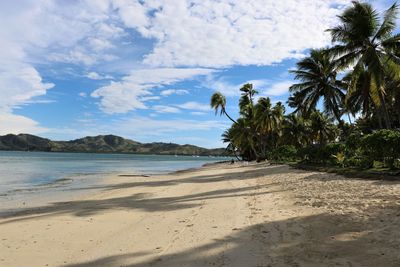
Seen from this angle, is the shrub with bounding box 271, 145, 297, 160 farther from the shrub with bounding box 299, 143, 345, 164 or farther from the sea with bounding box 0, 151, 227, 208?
the sea with bounding box 0, 151, 227, 208

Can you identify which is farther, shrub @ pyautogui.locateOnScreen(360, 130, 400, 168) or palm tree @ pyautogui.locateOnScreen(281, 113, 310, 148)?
palm tree @ pyautogui.locateOnScreen(281, 113, 310, 148)

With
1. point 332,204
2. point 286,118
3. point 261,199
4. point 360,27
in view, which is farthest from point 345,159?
point 286,118

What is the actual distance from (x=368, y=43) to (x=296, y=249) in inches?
805

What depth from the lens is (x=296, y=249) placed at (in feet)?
19.9

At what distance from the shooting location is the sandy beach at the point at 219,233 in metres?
5.73

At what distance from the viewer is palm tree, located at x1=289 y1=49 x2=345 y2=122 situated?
3350cm

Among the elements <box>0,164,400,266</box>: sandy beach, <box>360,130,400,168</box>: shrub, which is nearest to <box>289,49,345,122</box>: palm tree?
<box>360,130,400,168</box>: shrub

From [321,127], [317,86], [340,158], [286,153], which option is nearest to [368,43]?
[340,158]

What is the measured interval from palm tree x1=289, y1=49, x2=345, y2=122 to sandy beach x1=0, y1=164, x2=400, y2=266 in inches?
911

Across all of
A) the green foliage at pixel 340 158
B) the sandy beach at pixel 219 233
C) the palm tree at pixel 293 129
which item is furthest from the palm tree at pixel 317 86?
the palm tree at pixel 293 129

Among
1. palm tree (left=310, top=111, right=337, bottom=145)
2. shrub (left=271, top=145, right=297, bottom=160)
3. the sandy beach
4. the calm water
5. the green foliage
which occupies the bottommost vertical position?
the sandy beach

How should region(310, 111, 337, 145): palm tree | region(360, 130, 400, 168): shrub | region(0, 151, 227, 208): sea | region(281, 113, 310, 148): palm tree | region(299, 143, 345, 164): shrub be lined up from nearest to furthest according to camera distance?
region(360, 130, 400, 168): shrub, region(0, 151, 227, 208): sea, region(299, 143, 345, 164): shrub, region(310, 111, 337, 145): palm tree, region(281, 113, 310, 148): palm tree

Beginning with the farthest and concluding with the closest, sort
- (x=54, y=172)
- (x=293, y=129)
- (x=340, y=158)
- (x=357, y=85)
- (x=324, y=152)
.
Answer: (x=293, y=129), (x=54, y=172), (x=357, y=85), (x=324, y=152), (x=340, y=158)

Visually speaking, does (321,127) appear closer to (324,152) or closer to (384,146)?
(324,152)
